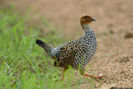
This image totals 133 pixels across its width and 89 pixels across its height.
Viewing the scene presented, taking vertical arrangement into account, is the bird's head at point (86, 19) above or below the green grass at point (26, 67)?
above

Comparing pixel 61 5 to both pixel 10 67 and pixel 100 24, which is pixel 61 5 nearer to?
pixel 100 24

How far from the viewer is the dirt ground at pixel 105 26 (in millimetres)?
5477

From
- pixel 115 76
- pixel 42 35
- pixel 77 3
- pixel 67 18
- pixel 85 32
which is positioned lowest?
pixel 115 76

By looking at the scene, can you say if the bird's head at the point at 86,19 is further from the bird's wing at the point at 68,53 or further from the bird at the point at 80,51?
the bird's wing at the point at 68,53

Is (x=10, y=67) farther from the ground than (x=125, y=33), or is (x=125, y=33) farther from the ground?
(x=125, y=33)

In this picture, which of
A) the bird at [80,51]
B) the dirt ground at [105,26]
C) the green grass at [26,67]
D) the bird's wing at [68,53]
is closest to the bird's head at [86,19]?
the bird at [80,51]

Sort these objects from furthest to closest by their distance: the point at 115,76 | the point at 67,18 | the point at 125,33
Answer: the point at 67,18
the point at 125,33
the point at 115,76

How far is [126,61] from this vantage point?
5.84 m

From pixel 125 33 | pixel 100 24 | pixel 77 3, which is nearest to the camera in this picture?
pixel 125 33

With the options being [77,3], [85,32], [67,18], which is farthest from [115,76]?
[77,3]

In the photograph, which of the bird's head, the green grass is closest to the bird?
the bird's head

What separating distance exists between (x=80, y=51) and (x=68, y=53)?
23cm

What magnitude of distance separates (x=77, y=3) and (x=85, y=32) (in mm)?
4944

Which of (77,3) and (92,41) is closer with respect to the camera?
(92,41)
